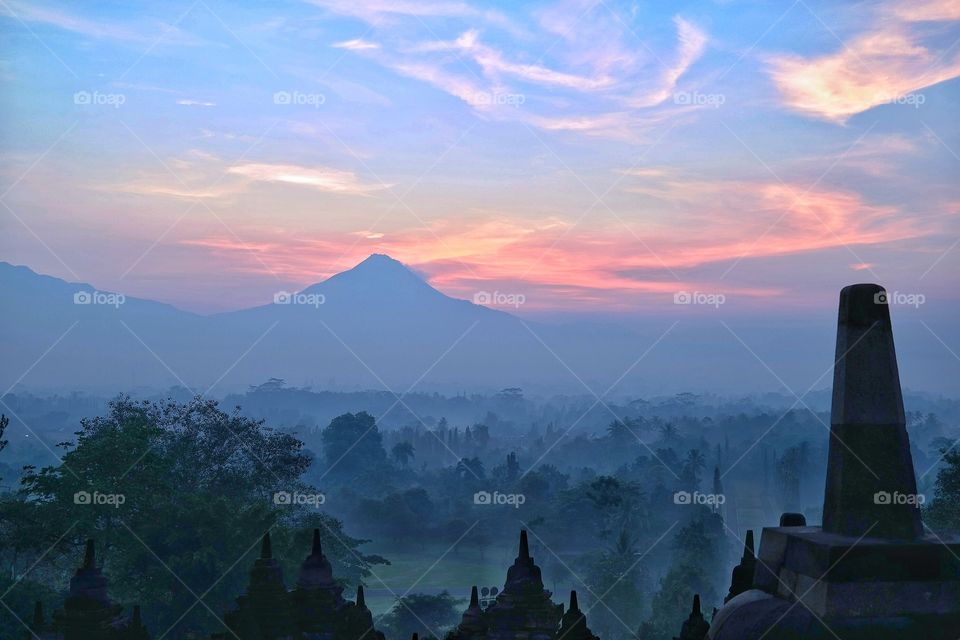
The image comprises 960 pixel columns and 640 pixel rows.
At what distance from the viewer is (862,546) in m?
5.95

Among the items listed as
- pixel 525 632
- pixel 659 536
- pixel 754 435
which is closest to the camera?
pixel 525 632

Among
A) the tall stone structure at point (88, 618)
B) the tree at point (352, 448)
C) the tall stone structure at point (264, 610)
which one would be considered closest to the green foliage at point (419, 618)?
the tall stone structure at point (264, 610)

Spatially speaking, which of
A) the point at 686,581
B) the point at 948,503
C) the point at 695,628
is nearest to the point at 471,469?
the point at 686,581

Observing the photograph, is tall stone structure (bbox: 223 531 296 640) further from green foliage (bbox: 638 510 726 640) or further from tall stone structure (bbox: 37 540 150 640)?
green foliage (bbox: 638 510 726 640)

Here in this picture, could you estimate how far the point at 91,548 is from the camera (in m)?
10.8

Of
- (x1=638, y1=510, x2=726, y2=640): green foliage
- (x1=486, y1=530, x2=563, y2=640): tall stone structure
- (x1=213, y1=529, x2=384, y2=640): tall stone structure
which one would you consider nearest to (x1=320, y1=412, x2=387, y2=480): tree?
(x1=638, y1=510, x2=726, y2=640): green foliage

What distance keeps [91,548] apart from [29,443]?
521 ft

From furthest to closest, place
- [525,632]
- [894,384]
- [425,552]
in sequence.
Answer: [425,552]
[525,632]
[894,384]

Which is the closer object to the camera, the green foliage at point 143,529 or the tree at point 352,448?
the green foliage at point 143,529

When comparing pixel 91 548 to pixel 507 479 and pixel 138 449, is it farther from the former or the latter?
pixel 507 479

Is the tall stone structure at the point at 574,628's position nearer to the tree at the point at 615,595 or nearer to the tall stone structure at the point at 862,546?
the tall stone structure at the point at 862,546

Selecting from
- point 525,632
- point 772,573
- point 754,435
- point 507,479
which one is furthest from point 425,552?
point 754,435

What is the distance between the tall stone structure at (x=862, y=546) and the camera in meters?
5.86

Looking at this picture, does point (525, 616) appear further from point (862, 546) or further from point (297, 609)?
point (862, 546)
